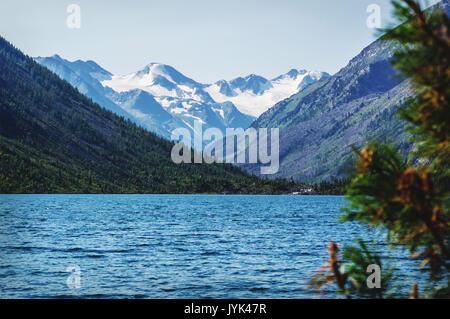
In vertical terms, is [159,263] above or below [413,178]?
below

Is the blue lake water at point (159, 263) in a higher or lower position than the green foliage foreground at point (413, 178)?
lower

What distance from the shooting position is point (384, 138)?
8.14 meters

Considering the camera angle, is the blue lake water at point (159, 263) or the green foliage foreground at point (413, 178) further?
the blue lake water at point (159, 263)

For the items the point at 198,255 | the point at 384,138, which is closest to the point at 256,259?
the point at 198,255

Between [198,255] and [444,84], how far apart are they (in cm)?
5353

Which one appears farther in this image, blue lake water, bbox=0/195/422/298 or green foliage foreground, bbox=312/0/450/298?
blue lake water, bbox=0/195/422/298

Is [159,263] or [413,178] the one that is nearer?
[413,178]

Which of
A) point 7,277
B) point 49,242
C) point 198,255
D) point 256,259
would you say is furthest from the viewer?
point 49,242

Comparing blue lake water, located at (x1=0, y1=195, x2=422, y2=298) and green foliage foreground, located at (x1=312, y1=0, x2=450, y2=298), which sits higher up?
green foliage foreground, located at (x1=312, y1=0, x2=450, y2=298)

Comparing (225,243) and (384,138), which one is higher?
(384,138)

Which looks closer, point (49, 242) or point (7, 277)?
point (7, 277)
